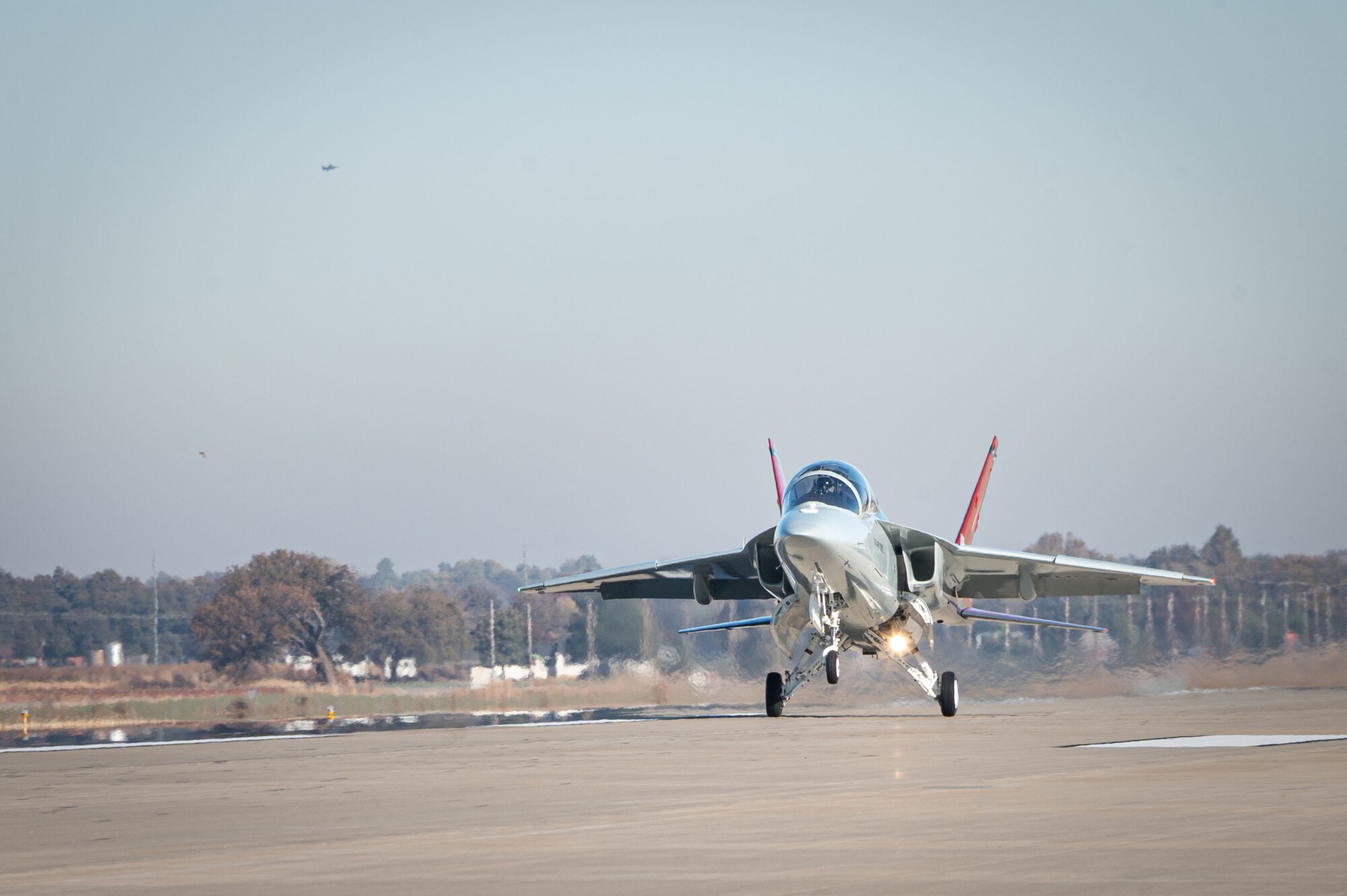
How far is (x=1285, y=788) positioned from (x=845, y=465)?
13.0m

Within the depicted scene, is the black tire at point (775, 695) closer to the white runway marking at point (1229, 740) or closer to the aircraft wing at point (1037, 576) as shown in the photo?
the aircraft wing at point (1037, 576)

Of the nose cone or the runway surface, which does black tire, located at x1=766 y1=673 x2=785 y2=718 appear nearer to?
the nose cone

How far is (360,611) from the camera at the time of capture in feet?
217

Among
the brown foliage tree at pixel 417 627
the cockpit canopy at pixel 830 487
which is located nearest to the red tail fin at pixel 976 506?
the cockpit canopy at pixel 830 487

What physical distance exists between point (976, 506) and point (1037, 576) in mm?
2197

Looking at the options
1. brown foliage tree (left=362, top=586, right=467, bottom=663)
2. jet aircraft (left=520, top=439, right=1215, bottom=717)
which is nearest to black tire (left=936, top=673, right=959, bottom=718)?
jet aircraft (left=520, top=439, right=1215, bottom=717)

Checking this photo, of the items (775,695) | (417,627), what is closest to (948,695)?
(775,695)

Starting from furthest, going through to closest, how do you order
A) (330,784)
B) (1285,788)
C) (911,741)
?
(911,741), (330,784), (1285,788)

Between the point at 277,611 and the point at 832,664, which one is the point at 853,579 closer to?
the point at 832,664

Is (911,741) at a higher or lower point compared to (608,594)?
lower

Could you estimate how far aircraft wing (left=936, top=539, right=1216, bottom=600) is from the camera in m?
27.0

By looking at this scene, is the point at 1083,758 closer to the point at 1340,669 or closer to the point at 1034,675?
the point at 1034,675

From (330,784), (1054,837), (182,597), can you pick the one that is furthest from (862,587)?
(182,597)

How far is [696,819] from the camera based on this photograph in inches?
417
